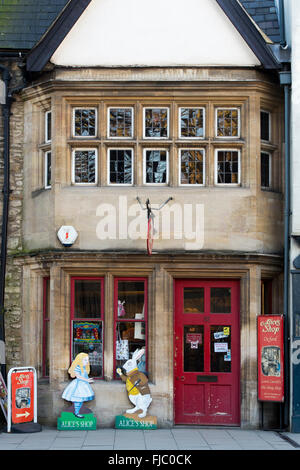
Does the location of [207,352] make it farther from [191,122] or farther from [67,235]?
[191,122]

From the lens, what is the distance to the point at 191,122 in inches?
517

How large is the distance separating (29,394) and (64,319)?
1397mm

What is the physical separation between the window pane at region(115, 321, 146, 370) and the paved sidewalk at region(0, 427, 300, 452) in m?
1.31

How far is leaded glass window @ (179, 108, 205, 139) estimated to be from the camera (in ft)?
43.0

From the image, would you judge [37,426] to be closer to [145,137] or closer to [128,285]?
[128,285]

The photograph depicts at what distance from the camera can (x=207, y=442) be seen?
11148mm

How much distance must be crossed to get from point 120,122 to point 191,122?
1253 mm

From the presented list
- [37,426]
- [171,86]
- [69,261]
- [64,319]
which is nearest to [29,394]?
[37,426]

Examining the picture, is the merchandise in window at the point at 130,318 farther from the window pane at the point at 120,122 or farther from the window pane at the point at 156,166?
the window pane at the point at 120,122

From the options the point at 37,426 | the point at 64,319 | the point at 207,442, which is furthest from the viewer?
the point at 64,319

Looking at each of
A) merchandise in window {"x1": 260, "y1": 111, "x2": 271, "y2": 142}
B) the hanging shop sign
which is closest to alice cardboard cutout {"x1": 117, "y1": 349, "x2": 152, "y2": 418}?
the hanging shop sign

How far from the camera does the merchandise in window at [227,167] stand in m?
13.0

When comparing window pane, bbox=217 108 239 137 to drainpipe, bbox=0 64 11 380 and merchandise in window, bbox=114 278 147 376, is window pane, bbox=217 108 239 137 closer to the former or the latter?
merchandise in window, bbox=114 278 147 376

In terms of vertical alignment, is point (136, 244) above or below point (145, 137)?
below
